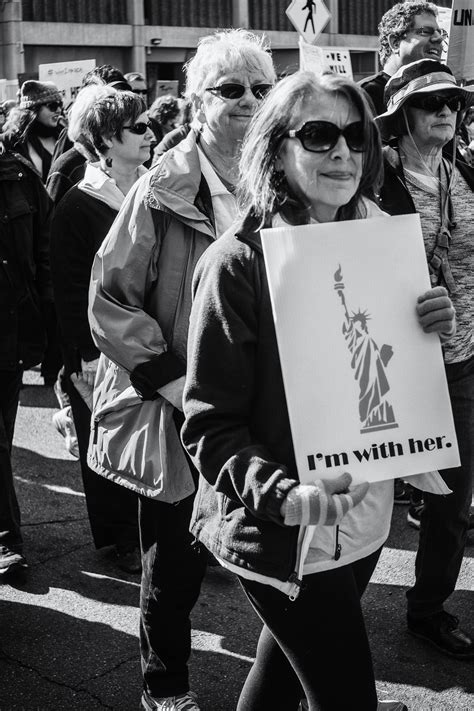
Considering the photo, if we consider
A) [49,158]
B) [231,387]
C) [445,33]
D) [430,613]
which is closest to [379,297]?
[231,387]

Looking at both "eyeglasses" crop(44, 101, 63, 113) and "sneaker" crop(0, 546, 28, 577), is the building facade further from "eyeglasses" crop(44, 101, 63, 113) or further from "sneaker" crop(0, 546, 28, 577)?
"sneaker" crop(0, 546, 28, 577)

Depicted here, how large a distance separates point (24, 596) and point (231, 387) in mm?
2327

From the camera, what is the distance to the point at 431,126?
3.62m

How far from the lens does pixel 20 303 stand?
15.2 feet

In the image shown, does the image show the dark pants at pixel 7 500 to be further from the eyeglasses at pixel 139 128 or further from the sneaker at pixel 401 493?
the sneaker at pixel 401 493

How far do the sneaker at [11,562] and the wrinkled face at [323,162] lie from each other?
2.54m

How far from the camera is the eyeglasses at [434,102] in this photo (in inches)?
142

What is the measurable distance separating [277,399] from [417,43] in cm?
358

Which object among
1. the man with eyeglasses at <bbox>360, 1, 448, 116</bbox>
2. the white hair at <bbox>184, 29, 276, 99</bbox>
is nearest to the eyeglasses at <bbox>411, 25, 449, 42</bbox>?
the man with eyeglasses at <bbox>360, 1, 448, 116</bbox>

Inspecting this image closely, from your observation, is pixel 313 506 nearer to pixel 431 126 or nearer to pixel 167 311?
pixel 167 311

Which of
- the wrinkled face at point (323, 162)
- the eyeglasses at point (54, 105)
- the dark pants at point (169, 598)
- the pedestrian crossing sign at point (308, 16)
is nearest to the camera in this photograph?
the wrinkled face at point (323, 162)

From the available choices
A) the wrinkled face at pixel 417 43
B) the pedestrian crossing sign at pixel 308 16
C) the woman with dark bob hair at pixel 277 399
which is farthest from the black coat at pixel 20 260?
the pedestrian crossing sign at pixel 308 16

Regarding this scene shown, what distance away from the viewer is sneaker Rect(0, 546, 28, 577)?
425 centimetres

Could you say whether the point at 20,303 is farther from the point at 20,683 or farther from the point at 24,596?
the point at 20,683
